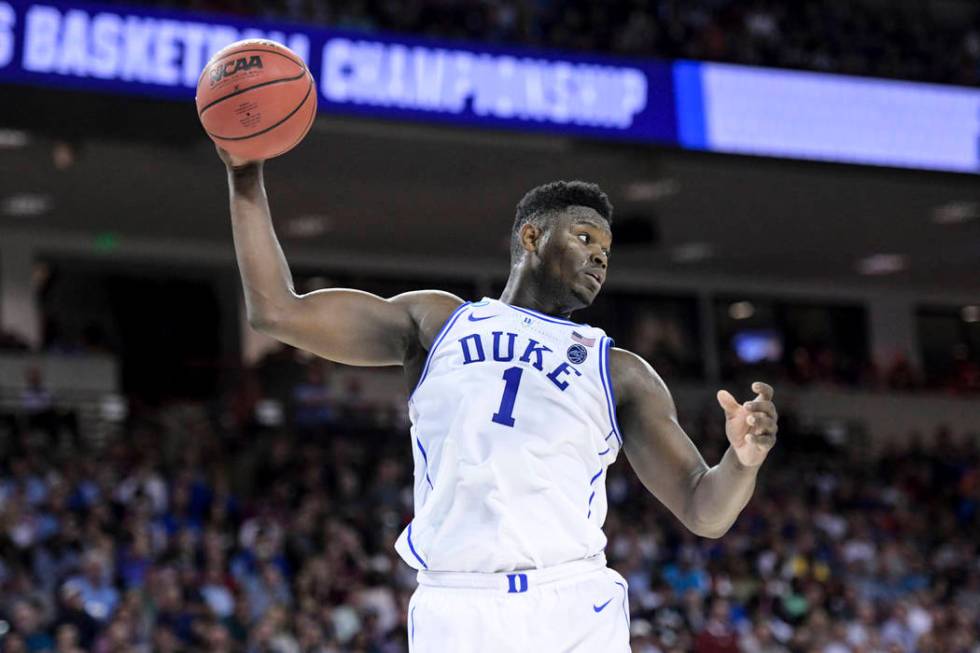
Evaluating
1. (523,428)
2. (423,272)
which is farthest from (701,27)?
(523,428)

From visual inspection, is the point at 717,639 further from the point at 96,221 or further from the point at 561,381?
the point at 96,221

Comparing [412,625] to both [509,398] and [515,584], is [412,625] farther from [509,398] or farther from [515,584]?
[509,398]

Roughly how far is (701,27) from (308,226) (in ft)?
20.8

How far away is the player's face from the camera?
391cm

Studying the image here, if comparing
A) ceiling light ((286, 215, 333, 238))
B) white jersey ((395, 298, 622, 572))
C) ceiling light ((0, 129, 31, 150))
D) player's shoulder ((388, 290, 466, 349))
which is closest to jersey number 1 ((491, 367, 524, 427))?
white jersey ((395, 298, 622, 572))

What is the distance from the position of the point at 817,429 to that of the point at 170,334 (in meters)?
9.82

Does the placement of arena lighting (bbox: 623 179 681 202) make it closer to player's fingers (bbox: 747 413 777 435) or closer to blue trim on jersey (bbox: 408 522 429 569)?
blue trim on jersey (bbox: 408 522 429 569)

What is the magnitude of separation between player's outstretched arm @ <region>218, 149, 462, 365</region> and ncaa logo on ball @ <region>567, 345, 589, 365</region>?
360mm

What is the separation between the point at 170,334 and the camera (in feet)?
70.2

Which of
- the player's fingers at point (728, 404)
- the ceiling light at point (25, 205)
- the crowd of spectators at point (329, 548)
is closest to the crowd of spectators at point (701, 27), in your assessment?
the crowd of spectators at point (329, 548)

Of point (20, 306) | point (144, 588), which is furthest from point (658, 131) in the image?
point (20, 306)

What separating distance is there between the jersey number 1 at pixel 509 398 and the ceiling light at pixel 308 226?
54.1ft

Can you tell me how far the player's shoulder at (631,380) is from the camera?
3.88m

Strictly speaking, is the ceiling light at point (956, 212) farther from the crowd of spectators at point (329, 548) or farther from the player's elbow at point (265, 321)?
the player's elbow at point (265, 321)
